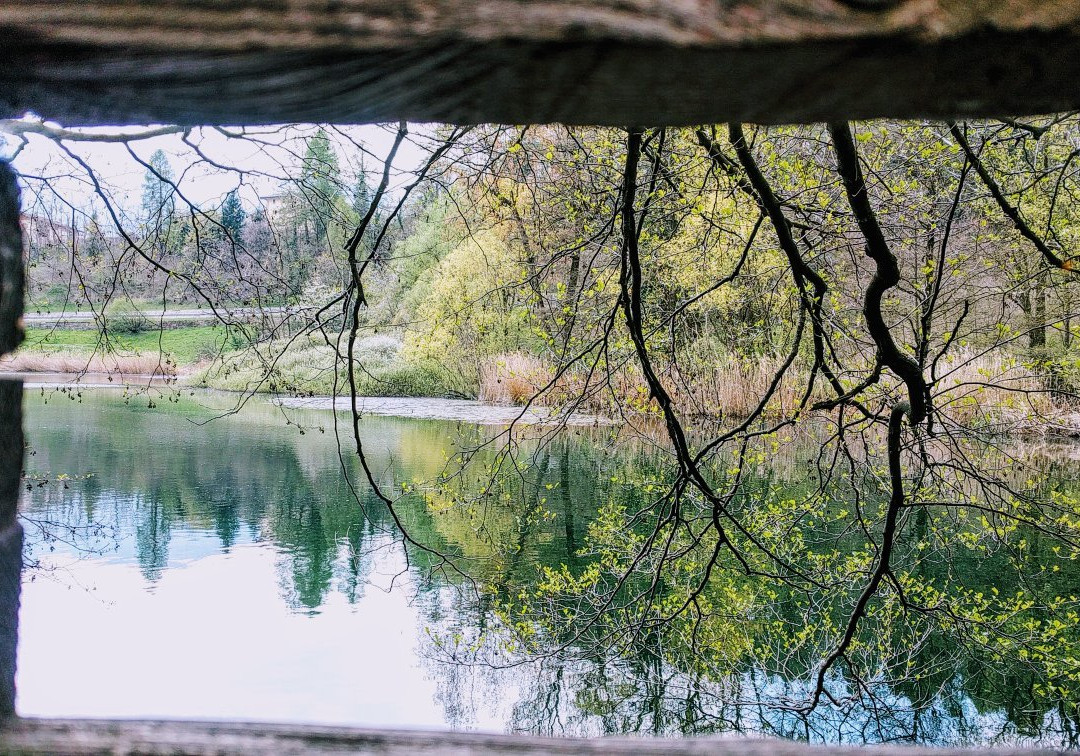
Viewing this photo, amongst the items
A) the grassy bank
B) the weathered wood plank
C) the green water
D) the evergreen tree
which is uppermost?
the evergreen tree

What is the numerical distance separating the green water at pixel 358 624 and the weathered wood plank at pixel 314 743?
2641 mm

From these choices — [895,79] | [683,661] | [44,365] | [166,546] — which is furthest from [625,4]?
[44,365]

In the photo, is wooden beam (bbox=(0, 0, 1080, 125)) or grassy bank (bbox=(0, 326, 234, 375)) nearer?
wooden beam (bbox=(0, 0, 1080, 125))

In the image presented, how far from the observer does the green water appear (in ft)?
17.3

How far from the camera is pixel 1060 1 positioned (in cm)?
41

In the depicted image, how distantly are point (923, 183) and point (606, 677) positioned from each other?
372 centimetres

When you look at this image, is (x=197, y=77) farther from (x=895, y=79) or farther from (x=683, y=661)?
(x=683, y=661)

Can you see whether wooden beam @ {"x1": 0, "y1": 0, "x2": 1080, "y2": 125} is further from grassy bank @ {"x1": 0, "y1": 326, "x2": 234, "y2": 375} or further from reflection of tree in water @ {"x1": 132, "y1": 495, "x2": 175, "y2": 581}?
grassy bank @ {"x1": 0, "y1": 326, "x2": 234, "y2": 375}

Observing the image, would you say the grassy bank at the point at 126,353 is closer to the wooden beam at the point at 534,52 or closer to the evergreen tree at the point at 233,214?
the evergreen tree at the point at 233,214

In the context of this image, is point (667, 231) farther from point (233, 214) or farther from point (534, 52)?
point (534, 52)

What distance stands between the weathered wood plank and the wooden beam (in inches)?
14.1

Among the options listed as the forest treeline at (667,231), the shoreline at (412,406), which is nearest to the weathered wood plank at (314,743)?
the forest treeline at (667,231)

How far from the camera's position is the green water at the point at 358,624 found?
17.3ft

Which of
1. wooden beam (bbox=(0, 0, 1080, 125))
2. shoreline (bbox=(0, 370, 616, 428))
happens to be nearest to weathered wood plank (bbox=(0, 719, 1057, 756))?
wooden beam (bbox=(0, 0, 1080, 125))
